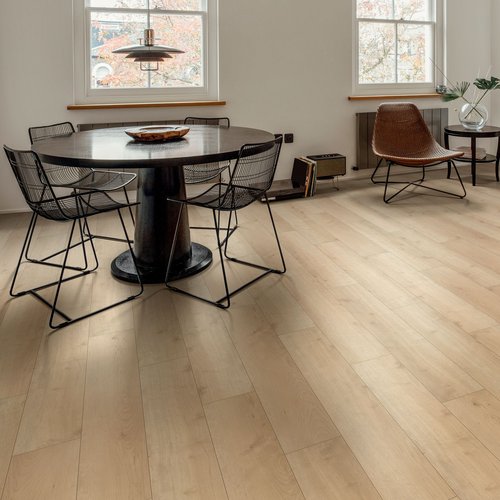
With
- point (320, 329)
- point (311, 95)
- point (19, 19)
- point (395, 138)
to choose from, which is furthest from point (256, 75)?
point (320, 329)

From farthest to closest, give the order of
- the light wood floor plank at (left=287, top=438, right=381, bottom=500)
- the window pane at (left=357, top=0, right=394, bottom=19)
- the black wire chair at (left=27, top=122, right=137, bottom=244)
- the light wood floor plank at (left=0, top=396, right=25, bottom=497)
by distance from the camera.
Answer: the window pane at (left=357, top=0, right=394, bottom=19) < the black wire chair at (left=27, top=122, right=137, bottom=244) < the light wood floor plank at (left=0, top=396, right=25, bottom=497) < the light wood floor plank at (left=287, top=438, right=381, bottom=500)

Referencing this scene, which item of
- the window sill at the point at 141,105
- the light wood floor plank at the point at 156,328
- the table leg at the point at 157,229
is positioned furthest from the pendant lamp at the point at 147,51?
the window sill at the point at 141,105

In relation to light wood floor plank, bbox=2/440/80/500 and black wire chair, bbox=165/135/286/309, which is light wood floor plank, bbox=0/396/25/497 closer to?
light wood floor plank, bbox=2/440/80/500

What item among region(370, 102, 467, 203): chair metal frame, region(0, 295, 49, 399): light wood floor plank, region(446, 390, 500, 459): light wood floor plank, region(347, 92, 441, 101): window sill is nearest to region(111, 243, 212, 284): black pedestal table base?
region(0, 295, 49, 399): light wood floor plank

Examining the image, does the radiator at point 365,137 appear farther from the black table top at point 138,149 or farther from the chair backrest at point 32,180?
the chair backrest at point 32,180

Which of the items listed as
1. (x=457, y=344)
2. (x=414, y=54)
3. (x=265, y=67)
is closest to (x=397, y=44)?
(x=414, y=54)

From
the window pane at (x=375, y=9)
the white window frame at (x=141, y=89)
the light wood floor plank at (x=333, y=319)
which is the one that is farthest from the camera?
the window pane at (x=375, y=9)

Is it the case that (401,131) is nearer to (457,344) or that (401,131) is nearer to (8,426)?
(457,344)

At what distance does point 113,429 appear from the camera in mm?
1484

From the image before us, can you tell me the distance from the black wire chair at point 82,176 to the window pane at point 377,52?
2.93m

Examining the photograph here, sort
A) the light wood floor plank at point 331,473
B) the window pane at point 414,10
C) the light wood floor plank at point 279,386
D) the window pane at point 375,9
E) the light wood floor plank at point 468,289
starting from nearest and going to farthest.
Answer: the light wood floor plank at point 331,473, the light wood floor plank at point 279,386, the light wood floor plank at point 468,289, the window pane at point 375,9, the window pane at point 414,10

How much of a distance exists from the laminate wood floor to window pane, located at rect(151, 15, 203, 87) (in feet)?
7.13

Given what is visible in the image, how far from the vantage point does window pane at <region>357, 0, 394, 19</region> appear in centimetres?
478

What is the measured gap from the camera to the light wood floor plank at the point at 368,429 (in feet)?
4.14
